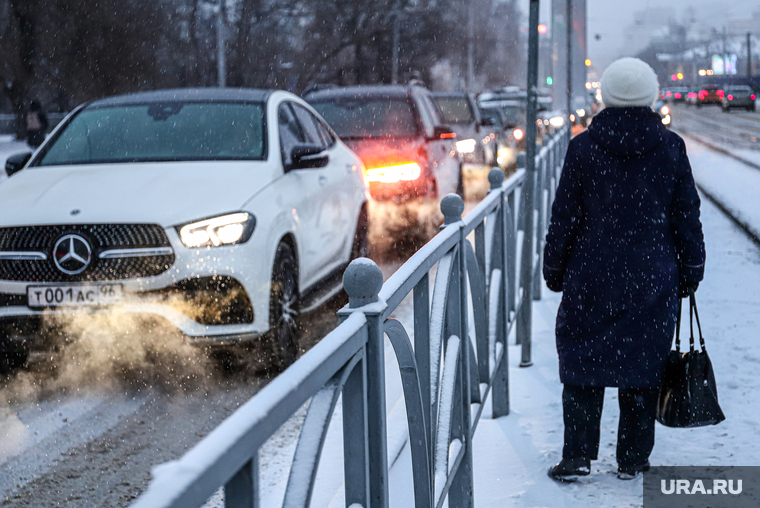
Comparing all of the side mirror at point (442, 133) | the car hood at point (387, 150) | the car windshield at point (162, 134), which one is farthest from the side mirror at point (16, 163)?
the side mirror at point (442, 133)

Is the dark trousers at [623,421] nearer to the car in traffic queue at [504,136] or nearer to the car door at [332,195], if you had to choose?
the car door at [332,195]

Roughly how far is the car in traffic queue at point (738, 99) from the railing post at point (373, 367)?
6275cm

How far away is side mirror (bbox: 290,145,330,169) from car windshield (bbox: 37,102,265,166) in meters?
0.19

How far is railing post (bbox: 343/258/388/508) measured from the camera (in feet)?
5.72

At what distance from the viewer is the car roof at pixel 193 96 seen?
5.94 m

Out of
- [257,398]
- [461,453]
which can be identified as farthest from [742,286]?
[257,398]

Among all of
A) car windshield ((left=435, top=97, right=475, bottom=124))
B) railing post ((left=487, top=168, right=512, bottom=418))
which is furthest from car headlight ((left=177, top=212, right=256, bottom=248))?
car windshield ((left=435, top=97, right=475, bottom=124))

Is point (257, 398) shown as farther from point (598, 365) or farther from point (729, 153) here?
point (729, 153)

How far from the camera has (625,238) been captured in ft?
10.5

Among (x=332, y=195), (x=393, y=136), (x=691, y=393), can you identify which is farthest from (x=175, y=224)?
(x=393, y=136)

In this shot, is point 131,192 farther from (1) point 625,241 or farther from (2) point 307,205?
(1) point 625,241

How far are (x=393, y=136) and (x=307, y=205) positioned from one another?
4.06 m

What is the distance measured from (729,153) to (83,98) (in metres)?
22.1

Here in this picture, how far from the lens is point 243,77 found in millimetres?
38000
